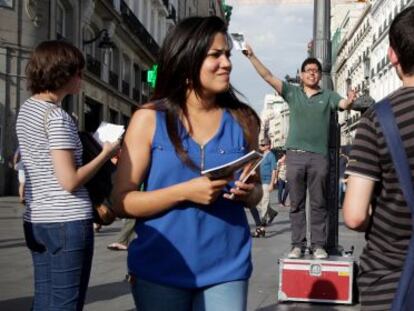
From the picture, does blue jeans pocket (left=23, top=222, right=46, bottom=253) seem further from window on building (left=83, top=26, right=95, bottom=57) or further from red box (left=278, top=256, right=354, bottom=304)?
window on building (left=83, top=26, right=95, bottom=57)

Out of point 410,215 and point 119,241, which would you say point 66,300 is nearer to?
point 410,215

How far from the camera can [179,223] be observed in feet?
8.22

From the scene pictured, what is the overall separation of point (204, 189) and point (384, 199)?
0.60 metres

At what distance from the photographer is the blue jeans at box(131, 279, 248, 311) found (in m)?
2.49

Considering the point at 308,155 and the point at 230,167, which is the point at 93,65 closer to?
the point at 308,155

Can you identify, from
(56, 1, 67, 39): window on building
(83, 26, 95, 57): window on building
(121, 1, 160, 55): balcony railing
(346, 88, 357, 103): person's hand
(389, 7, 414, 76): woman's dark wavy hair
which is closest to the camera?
(389, 7, 414, 76): woman's dark wavy hair

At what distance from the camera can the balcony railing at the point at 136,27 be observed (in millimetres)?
32531

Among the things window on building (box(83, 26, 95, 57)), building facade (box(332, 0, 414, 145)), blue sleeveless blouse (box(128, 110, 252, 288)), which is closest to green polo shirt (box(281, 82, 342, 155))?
blue sleeveless blouse (box(128, 110, 252, 288))

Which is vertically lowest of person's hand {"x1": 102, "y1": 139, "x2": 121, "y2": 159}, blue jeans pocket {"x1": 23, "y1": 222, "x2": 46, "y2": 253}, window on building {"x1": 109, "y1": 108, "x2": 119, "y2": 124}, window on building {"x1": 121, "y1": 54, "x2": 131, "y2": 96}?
blue jeans pocket {"x1": 23, "y1": 222, "x2": 46, "y2": 253}

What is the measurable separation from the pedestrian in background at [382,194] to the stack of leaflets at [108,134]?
Answer: 52.0 inches

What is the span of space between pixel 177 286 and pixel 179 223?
0.74 feet

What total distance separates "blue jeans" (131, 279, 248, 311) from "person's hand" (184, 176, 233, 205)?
0.33 meters

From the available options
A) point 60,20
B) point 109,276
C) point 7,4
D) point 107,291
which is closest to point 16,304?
point 107,291

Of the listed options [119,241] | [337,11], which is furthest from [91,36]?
[337,11]
